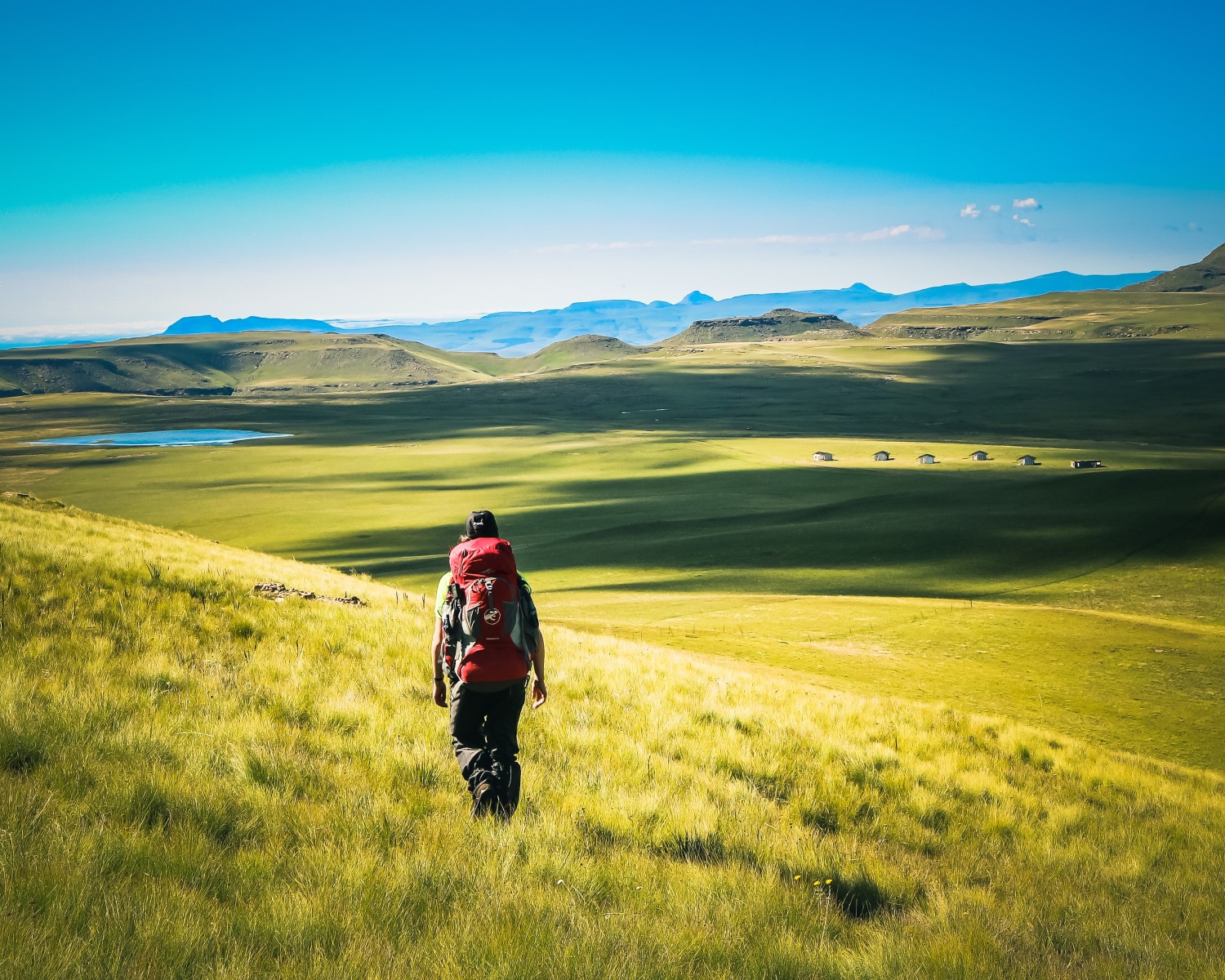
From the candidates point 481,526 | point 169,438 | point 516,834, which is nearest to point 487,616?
point 481,526

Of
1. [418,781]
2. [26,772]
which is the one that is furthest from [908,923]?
[26,772]

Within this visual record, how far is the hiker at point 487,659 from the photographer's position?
5727 millimetres

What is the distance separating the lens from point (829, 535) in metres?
50.0

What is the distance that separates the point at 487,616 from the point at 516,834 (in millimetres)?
1470

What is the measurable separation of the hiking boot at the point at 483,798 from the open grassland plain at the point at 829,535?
13.1 meters

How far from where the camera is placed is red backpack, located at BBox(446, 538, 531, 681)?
572 cm

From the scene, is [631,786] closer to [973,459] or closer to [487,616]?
[487,616]

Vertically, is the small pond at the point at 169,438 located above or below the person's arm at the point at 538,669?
above

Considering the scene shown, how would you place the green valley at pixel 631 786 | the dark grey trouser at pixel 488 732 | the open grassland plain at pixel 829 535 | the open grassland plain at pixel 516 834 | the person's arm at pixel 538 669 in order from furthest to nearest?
the open grassland plain at pixel 829 535 < the person's arm at pixel 538 669 < the dark grey trouser at pixel 488 732 < the green valley at pixel 631 786 < the open grassland plain at pixel 516 834

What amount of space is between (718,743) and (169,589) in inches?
327

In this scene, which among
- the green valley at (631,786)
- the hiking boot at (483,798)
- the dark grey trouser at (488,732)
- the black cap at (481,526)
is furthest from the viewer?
the black cap at (481,526)

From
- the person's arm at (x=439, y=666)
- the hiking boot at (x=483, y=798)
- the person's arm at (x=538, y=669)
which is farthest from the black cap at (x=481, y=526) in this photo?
the hiking boot at (x=483, y=798)

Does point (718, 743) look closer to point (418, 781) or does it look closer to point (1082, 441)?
point (418, 781)

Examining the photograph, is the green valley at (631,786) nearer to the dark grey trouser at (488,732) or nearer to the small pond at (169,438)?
the dark grey trouser at (488,732)
